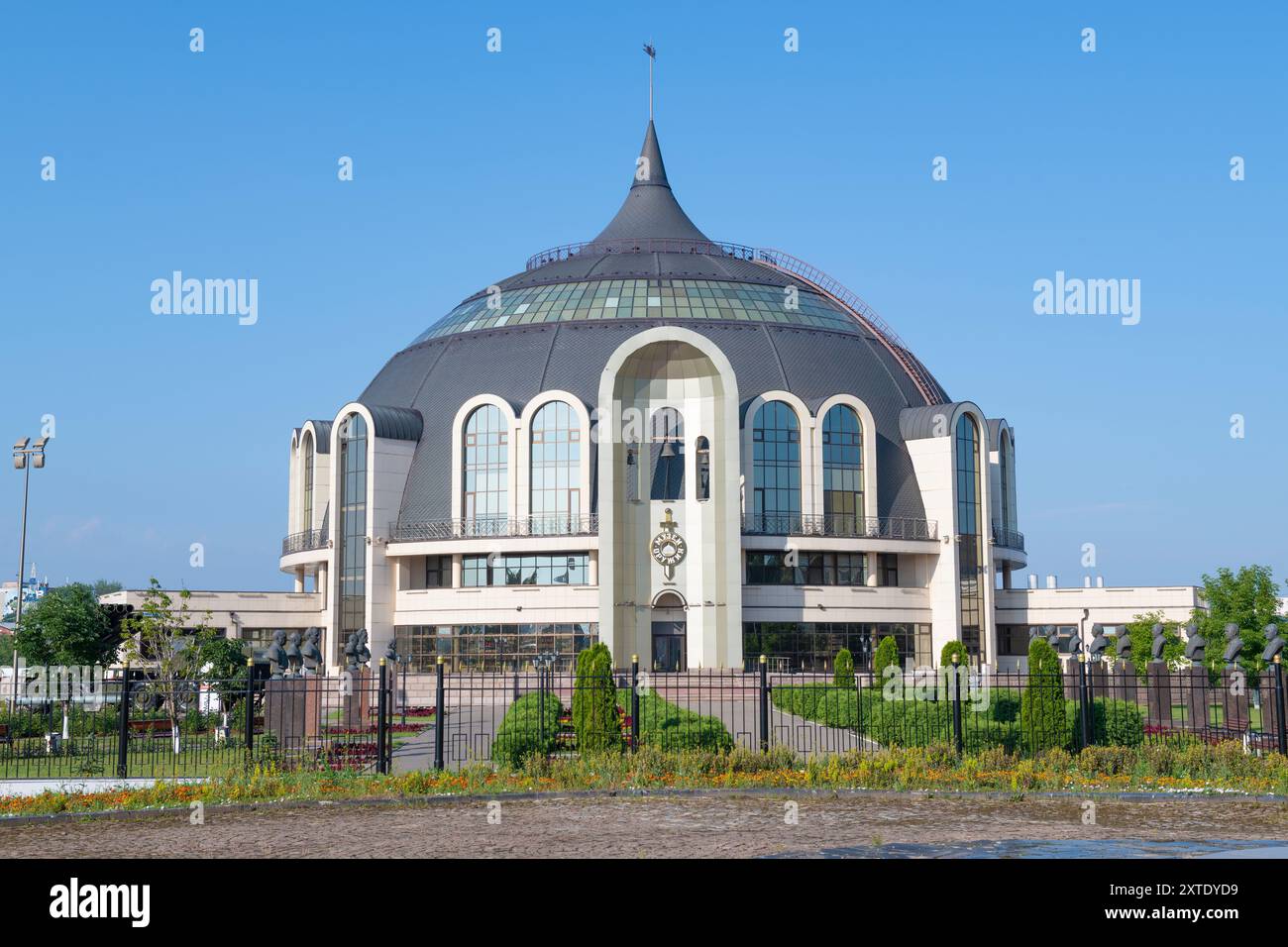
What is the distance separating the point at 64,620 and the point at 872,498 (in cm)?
3463

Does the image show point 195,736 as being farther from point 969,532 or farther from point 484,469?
point 969,532

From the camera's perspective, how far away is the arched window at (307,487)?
227 ft

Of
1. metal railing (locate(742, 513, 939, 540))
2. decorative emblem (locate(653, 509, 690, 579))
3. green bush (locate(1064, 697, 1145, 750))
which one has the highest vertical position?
metal railing (locate(742, 513, 939, 540))

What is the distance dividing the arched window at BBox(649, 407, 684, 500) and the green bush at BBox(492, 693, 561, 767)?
34.0m

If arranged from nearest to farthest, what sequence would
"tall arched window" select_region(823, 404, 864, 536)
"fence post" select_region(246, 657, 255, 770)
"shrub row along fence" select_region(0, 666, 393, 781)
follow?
"fence post" select_region(246, 657, 255, 770), "shrub row along fence" select_region(0, 666, 393, 781), "tall arched window" select_region(823, 404, 864, 536)

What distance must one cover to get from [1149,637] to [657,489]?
2138cm

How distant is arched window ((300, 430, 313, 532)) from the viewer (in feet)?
227

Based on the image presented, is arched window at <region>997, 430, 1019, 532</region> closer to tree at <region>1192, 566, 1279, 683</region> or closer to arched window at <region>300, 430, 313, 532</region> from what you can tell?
tree at <region>1192, 566, 1279, 683</region>

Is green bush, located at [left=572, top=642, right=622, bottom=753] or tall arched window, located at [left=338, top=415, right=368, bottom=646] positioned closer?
green bush, located at [left=572, top=642, right=622, bottom=753]

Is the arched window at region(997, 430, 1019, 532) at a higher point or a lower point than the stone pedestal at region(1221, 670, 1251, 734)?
higher

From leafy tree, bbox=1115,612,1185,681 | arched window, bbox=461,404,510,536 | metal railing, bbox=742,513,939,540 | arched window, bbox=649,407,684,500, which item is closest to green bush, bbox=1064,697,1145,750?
leafy tree, bbox=1115,612,1185,681

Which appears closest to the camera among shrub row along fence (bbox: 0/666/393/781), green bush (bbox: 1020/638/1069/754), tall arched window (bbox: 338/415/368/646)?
shrub row along fence (bbox: 0/666/393/781)
